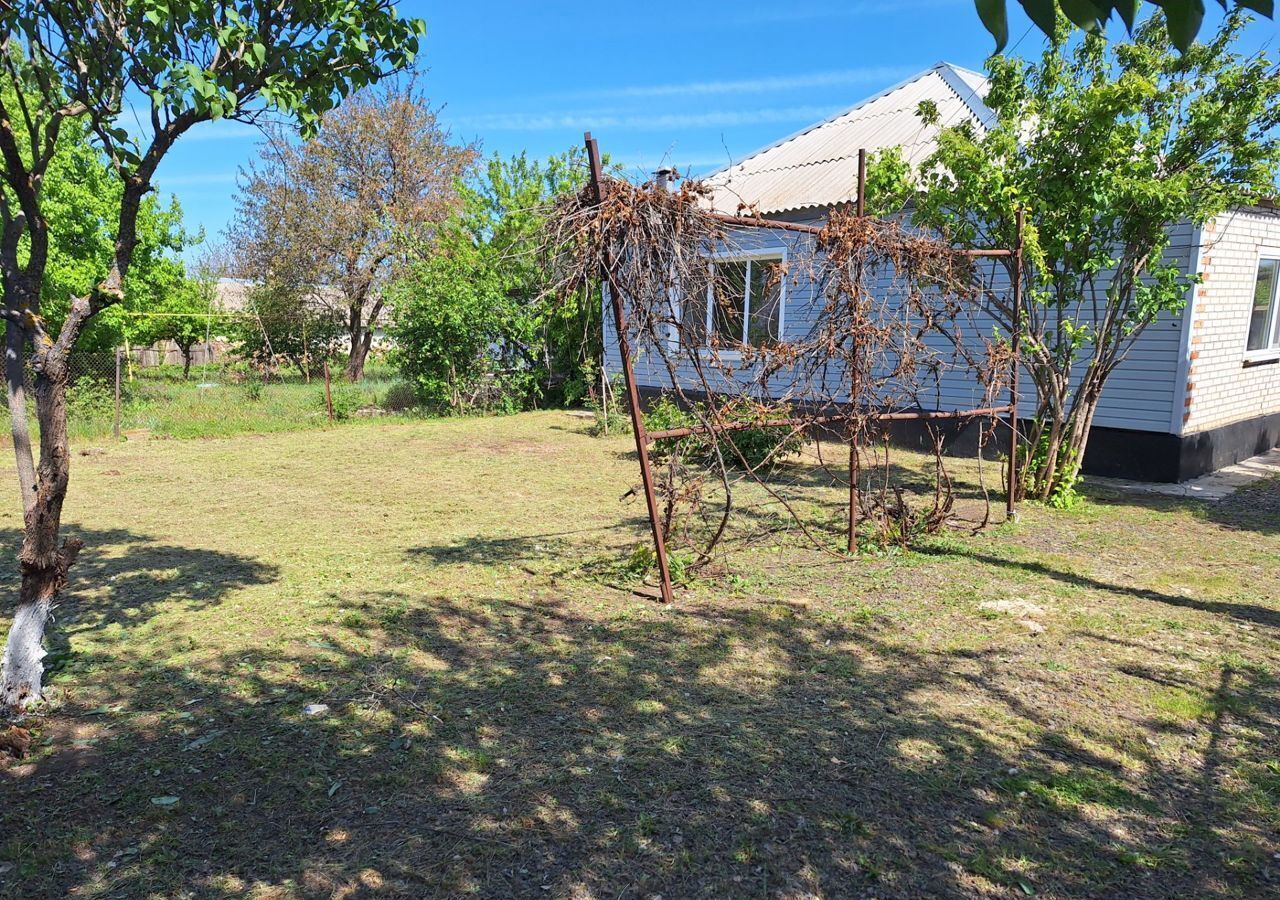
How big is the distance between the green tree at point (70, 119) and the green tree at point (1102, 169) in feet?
18.4

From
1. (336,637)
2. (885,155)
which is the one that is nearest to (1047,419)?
(885,155)

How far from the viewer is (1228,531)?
23.0ft

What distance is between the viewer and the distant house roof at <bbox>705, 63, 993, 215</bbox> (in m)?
12.0

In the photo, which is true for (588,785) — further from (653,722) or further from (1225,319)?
(1225,319)

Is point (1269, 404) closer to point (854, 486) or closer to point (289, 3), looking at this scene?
point (854, 486)

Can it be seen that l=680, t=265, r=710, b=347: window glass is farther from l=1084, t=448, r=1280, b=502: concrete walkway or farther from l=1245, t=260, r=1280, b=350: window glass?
l=1245, t=260, r=1280, b=350: window glass

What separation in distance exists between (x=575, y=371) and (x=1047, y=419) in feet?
33.9

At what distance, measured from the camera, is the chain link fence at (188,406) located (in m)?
13.5

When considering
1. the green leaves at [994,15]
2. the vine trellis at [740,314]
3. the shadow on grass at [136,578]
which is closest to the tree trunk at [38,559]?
the shadow on grass at [136,578]

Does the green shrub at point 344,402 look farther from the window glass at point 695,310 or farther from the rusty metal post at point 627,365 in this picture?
the window glass at point 695,310

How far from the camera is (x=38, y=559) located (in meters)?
3.65

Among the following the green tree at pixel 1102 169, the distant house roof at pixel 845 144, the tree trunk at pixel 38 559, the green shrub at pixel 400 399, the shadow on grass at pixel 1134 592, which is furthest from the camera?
the green shrub at pixel 400 399

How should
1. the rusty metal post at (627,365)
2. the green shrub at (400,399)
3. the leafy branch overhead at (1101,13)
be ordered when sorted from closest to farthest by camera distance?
1. the leafy branch overhead at (1101,13)
2. the rusty metal post at (627,365)
3. the green shrub at (400,399)

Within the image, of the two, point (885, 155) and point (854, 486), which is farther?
point (885, 155)
